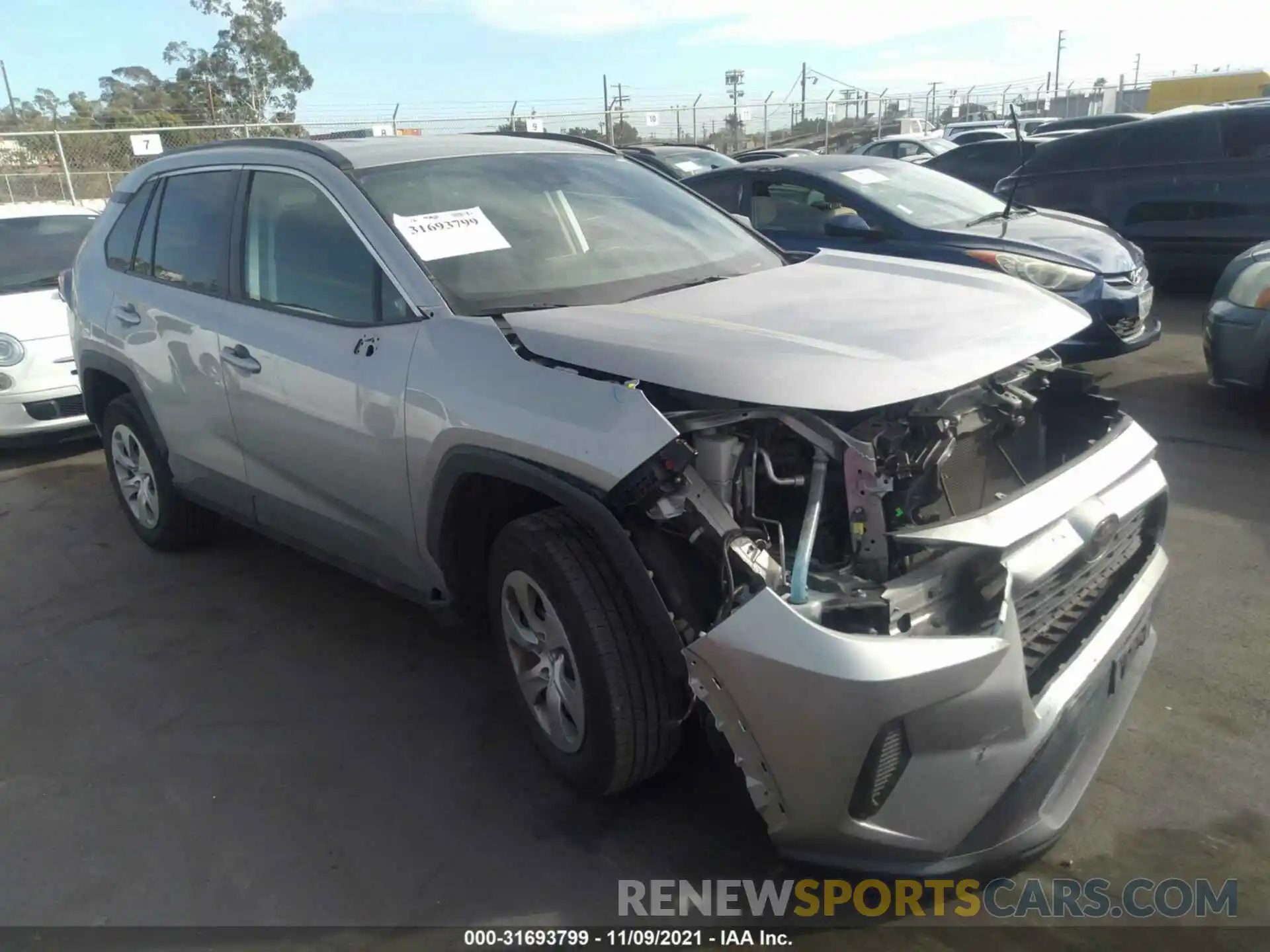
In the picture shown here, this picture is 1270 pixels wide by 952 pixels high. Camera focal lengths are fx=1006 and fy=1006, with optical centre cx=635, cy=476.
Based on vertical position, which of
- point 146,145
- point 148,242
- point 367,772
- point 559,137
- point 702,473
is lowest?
point 367,772

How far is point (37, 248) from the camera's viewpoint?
7785mm

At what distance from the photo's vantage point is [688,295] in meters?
3.36

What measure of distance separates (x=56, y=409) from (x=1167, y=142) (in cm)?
973

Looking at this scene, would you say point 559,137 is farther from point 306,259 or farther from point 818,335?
point 818,335

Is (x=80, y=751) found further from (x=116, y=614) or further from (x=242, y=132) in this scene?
(x=242, y=132)

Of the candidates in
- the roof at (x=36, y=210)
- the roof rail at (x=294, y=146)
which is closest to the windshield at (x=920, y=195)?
the roof rail at (x=294, y=146)

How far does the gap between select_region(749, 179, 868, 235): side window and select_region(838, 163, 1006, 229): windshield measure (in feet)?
0.70

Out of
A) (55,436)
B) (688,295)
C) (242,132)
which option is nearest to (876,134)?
(242,132)

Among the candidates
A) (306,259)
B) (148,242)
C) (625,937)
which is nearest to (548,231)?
(306,259)

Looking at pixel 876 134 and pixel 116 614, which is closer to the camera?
pixel 116 614

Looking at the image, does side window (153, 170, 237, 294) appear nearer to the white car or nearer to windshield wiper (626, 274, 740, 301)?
windshield wiper (626, 274, 740, 301)

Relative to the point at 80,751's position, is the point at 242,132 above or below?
above

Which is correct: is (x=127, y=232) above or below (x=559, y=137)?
below

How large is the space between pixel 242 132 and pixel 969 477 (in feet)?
75.6
